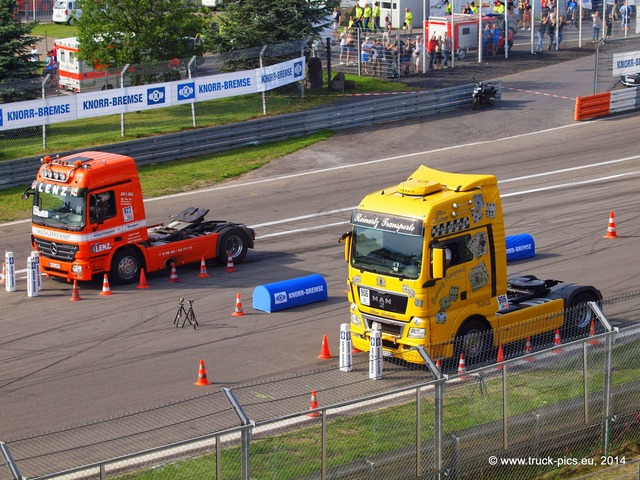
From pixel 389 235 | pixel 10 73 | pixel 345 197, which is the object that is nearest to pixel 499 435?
pixel 389 235

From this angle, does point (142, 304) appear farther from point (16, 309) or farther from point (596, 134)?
point (596, 134)

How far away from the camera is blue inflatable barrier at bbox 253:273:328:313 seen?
813 inches

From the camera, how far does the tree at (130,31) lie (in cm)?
3975

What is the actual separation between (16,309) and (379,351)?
8686 mm

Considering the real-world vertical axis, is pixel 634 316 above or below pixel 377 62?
below

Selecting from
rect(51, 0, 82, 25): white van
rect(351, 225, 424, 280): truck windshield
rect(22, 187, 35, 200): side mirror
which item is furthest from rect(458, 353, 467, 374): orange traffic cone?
rect(51, 0, 82, 25): white van

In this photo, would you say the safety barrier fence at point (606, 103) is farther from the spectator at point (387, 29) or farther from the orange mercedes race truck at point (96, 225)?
the orange mercedes race truck at point (96, 225)

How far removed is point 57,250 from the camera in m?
22.6

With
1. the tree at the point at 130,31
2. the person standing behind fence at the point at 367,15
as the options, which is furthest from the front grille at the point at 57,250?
the person standing behind fence at the point at 367,15

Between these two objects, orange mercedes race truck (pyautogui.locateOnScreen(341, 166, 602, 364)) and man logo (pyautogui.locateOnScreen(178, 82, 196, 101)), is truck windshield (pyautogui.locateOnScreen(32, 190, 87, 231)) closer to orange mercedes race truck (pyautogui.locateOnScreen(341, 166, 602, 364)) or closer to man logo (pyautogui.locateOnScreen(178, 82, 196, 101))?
orange mercedes race truck (pyautogui.locateOnScreen(341, 166, 602, 364))

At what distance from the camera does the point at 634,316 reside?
741 inches

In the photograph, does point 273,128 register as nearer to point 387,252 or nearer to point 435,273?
point 387,252

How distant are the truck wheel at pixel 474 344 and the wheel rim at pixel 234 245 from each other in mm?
8116

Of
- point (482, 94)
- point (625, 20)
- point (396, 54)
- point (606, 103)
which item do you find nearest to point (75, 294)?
point (482, 94)
